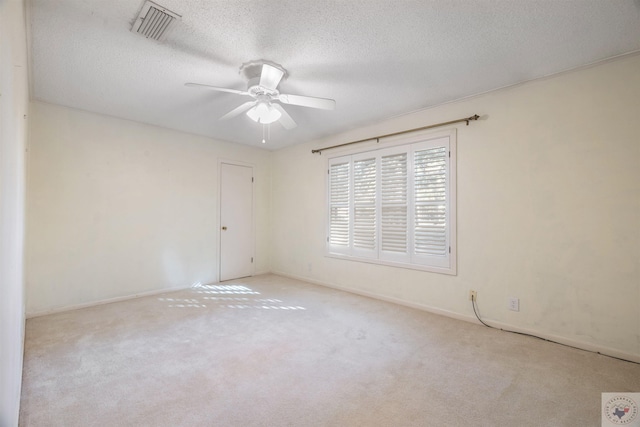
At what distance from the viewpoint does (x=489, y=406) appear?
1700 mm

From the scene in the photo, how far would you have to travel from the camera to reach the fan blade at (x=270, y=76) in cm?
231

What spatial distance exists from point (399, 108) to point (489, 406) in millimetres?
2984

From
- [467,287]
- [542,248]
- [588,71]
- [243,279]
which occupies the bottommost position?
[243,279]

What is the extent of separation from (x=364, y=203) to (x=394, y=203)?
1.62 ft

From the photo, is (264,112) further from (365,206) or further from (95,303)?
(95,303)

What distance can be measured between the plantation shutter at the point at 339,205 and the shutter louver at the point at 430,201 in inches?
43.3

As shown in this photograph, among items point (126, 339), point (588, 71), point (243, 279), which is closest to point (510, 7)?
point (588, 71)

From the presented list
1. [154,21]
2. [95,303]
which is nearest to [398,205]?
[154,21]

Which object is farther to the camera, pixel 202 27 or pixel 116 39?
pixel 116 39

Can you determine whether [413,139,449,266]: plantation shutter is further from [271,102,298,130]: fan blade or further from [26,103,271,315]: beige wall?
[26,103,271,315]: beige wall

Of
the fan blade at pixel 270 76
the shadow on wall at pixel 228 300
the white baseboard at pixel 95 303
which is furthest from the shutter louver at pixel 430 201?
the white baseboard at pixel 95 303

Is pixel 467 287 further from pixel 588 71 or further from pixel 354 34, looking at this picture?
pixel 354 34

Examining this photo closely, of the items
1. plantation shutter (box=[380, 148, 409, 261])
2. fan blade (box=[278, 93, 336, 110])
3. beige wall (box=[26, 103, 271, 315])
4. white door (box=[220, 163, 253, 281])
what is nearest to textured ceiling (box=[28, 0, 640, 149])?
fan blade (box=[278, 93, 336, 110])

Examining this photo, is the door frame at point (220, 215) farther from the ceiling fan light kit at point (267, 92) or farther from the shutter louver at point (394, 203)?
the shutter louver at point (394, 203)
